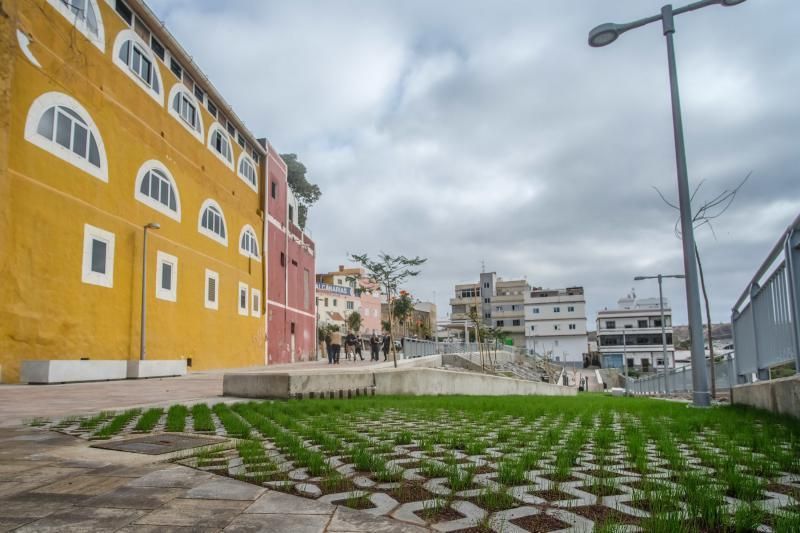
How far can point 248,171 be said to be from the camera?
99.9 ft

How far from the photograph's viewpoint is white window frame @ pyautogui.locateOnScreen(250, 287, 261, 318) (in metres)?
29.2

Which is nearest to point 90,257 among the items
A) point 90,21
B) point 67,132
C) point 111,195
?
point 111,195

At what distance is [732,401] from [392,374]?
6.58 meters

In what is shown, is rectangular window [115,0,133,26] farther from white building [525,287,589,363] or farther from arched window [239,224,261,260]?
white building [525,287,589,363]

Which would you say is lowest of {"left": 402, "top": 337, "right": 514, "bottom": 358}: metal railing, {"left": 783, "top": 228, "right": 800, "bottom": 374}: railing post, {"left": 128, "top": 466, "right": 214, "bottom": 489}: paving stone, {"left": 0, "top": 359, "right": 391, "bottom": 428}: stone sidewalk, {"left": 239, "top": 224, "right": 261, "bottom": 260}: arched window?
{"left": 0, "top": 359, "right": 391, "bottom": 428}: stone sidewalk

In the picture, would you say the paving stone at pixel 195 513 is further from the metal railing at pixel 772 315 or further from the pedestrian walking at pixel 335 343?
the pedestrian walking at pixel 335 343

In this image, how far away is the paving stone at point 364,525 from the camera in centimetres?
234

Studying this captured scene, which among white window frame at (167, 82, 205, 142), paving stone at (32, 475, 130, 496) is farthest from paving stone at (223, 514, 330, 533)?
white window frame at (167, 82, 205, 142)

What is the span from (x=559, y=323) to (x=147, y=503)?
81334 mm

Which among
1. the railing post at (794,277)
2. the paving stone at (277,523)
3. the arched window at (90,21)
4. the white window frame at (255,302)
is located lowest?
the paving stone at (277,523)

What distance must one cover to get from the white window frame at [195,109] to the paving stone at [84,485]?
2080cm

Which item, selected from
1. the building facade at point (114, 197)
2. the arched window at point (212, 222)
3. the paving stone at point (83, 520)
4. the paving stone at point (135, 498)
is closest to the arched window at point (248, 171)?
the building facade at point (114, 197)

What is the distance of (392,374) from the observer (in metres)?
12.2

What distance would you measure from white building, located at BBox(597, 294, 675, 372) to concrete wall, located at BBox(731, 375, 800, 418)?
70393 millimetres
